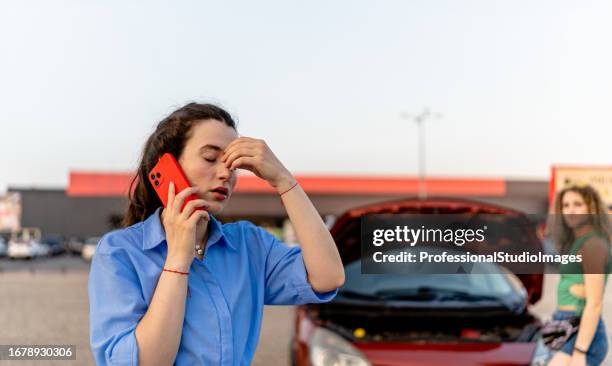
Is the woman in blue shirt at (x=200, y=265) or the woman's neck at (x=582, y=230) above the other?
the woman in blue shirt at (x=200, y=265)

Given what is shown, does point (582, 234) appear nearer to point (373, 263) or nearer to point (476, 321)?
point (476, 321)

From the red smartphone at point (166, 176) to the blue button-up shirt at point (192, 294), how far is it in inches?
2.8

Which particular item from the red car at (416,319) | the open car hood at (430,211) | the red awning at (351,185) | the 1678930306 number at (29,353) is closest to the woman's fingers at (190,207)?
the red car at (416,319)

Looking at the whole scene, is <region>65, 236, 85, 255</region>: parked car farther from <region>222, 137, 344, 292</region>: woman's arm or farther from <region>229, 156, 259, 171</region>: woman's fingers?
<region>229, 156, 259, 171</region>: woman's fingers

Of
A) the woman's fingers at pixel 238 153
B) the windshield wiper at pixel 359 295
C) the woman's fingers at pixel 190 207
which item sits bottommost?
the windshield wiper at pixel 359 295

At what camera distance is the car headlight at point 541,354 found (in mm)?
4102

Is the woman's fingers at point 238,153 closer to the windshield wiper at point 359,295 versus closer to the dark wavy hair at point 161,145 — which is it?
the dark wavy hair at point 161,145

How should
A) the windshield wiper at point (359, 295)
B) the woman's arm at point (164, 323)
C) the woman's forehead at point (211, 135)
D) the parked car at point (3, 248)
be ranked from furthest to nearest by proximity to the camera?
the parked car at point (3, 248)
the windshield wiper at point (359, 295)
the woman's forehead at point (211, 135)
the woman's arm at point (164, 323)

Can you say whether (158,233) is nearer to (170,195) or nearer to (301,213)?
(170,195)

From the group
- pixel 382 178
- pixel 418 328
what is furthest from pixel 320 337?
pixel 382 178

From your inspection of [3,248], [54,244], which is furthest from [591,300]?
[54,244]

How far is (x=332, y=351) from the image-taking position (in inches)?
158

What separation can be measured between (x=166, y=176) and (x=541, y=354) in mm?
3133

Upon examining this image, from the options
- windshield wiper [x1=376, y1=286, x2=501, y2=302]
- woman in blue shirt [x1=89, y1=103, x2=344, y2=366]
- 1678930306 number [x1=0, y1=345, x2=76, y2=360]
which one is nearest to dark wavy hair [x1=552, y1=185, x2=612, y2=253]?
windshield wiper [x1=376, y1=286, x2=501, y2=302]
